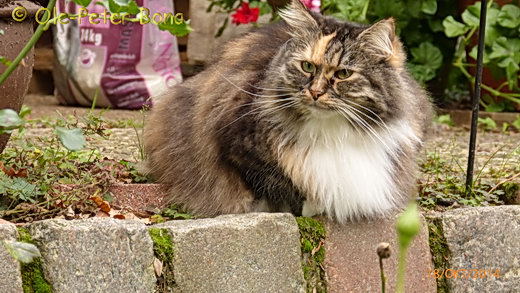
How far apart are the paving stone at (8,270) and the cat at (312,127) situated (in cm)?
74

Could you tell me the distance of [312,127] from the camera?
2.41 m

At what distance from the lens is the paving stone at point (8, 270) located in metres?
2.01

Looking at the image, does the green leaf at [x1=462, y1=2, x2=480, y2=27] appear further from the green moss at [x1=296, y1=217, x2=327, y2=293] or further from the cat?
the green moss at [x1=296, y1=217, x2=327, y2=293]

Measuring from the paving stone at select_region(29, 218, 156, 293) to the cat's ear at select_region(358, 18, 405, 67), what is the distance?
86 centimetres

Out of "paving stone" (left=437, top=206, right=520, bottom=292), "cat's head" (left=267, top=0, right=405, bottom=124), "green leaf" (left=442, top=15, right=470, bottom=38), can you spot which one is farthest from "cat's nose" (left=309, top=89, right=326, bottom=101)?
"green leaf" (left=442, top=15, right=470, bottom=38)

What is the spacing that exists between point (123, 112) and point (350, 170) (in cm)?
295

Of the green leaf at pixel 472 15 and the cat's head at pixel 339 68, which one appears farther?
the green leaf at pixel 472 15

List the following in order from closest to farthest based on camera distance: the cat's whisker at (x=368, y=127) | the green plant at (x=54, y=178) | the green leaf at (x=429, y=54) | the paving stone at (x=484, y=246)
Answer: the cat's whisker at (x=368, y=127) < the green plant at (x=54, y=178) < the paving stone at (x=484, y=246) < the green leaf at (x=429, y=54)

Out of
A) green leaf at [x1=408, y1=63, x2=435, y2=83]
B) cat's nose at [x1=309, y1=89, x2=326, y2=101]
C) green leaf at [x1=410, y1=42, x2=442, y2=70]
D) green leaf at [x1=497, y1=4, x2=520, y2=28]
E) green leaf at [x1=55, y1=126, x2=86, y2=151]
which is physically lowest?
green leaf at [x1=408, y1=63, x2=435, y2=83]

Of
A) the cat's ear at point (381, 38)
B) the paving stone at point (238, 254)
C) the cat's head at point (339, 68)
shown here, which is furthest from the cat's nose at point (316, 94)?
the paving stone at point (238, 254)

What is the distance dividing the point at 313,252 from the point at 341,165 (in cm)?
29

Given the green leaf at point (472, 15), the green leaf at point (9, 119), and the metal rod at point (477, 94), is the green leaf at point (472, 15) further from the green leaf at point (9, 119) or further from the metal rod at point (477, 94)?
the green leaf at point (9, 119)

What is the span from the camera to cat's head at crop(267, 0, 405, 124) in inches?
92.4

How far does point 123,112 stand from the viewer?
5141mm
